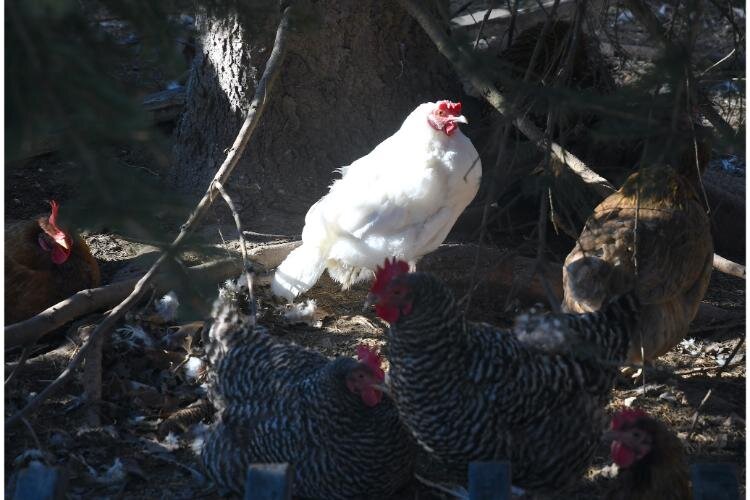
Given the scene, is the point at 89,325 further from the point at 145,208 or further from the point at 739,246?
the point at 739,246

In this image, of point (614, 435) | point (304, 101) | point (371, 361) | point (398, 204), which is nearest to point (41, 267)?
point (304, 101)

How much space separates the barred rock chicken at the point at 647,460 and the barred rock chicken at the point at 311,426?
84cm

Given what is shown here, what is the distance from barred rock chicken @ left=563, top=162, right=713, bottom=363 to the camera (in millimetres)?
4090

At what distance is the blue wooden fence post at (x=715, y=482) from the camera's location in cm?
207

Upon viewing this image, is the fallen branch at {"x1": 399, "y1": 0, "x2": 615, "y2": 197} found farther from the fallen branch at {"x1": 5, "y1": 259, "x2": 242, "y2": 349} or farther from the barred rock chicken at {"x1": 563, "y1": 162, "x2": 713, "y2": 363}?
the fallen branch at {"x1": 5, "y1": 259, "x2": 242, "y2": 349}

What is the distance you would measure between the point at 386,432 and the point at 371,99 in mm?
3359

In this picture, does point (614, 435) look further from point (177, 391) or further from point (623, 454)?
point (177, 391)

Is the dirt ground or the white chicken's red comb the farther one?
the white chicken's red comb

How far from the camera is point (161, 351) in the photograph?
4535mm

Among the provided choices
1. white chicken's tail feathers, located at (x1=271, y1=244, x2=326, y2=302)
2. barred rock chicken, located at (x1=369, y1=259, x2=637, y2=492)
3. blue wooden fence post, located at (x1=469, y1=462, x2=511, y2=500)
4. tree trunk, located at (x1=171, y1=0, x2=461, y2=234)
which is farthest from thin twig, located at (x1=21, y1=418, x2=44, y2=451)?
tree trunk, located at (x1=171, y1=0, x2=461, y2=234)

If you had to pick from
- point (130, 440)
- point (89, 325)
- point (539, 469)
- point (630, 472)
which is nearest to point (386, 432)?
point (539, 469)

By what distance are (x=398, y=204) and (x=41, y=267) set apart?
219cm

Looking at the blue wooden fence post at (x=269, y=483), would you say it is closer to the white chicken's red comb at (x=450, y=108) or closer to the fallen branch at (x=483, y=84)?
the fallen branch at (x=483, y=84)

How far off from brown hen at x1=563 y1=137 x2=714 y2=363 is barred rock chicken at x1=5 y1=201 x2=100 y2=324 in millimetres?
2878
